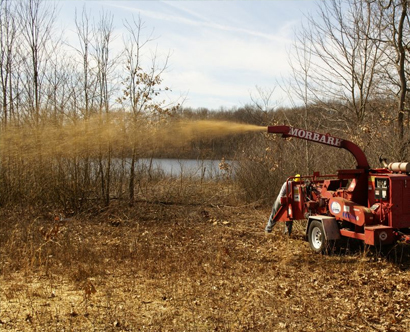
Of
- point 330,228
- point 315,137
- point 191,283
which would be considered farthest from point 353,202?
point 191,283

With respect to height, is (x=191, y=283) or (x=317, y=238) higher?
(x=317, y=238)

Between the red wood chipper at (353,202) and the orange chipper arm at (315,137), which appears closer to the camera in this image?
the red wood chipper at (353,202)

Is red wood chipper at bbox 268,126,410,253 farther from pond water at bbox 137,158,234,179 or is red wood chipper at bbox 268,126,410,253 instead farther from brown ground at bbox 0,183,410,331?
pond water at bbox 137,158,234,179

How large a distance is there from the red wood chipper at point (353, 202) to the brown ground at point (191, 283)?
53 centimetres

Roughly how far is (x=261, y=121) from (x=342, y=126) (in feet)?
10.9

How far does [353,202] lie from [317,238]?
1241 mm

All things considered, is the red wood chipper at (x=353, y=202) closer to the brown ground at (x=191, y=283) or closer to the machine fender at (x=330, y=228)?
the machine fender at (x=330, y=228)

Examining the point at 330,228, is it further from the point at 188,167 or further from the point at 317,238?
the point at 188,167

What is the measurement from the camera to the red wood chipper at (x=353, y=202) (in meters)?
7.56

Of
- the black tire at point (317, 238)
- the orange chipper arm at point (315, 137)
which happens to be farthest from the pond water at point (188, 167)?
the black tire at point (317, 238)

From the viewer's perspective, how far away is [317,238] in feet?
29.3

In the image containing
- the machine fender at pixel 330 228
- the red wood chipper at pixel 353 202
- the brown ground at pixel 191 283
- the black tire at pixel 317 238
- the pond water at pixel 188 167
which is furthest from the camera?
the pond water at pixel 188 167

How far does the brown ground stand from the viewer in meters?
5.18

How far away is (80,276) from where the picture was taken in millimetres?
6828
